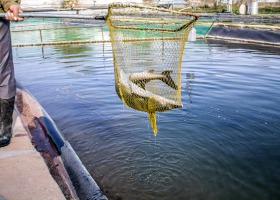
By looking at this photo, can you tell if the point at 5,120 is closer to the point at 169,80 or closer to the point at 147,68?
the point at 147,68

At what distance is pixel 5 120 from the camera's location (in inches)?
138

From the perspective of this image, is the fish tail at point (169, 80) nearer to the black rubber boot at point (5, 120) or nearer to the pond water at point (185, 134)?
the pond water at point (185, 134)

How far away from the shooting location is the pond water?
3510mm

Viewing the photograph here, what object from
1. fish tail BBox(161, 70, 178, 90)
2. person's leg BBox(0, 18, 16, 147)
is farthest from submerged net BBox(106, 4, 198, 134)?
person's leg BBox(0, 18, 16, 147)

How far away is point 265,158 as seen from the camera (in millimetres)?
4043

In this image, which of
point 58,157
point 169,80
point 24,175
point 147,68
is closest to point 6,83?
point 58,157

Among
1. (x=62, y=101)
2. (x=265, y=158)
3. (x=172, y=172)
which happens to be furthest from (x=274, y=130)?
(x=62, y=101)

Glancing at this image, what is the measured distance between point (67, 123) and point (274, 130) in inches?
149

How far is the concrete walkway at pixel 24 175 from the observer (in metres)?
2.39

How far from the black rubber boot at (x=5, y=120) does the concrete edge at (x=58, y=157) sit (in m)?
0.34

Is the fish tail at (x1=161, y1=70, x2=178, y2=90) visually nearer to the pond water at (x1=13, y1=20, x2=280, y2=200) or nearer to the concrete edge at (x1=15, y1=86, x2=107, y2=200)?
the pond water at (x1=13, y1=20, x2=280, y2=200)

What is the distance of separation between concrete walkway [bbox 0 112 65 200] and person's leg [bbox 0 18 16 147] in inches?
6.3

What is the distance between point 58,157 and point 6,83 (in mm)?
1078

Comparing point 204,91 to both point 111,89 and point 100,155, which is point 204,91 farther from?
point 100,155
